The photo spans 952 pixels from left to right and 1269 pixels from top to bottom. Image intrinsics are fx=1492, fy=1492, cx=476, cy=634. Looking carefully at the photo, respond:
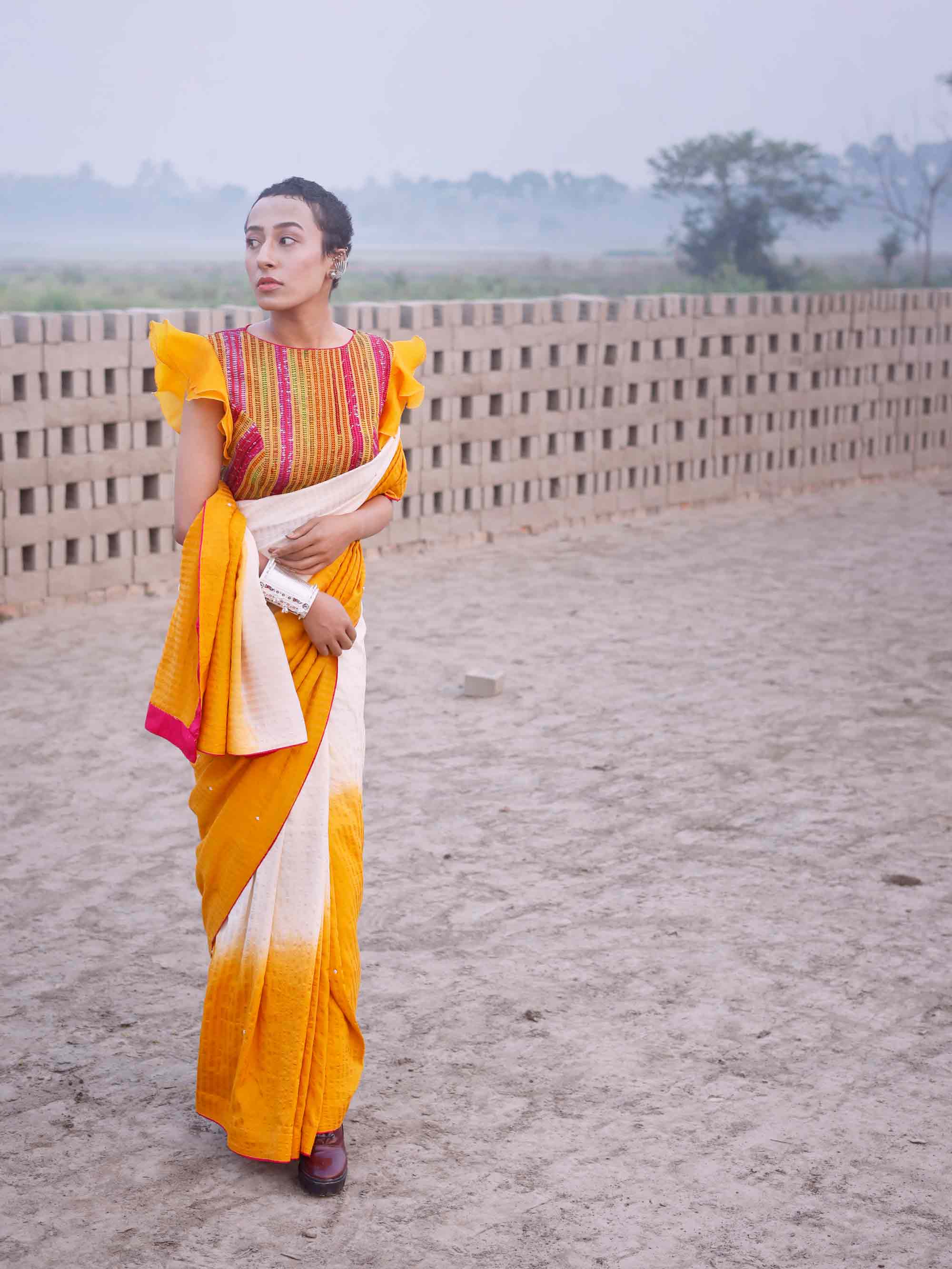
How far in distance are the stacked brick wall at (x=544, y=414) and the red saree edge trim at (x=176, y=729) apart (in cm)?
511

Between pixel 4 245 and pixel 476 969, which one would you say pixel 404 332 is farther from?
pixel 4 245

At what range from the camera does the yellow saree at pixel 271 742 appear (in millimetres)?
2594

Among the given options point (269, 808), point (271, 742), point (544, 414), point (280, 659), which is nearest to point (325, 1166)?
point (269, 808)

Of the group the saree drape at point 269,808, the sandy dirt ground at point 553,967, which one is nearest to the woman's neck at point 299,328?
the saree drape at point 269,808

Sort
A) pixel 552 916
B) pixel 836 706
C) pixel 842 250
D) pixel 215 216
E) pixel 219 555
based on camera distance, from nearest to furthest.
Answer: pixel 219 555 < pixel 552 916 < pixel 836 706 < pixel 215 216 < pixel 842 250

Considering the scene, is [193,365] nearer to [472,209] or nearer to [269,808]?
[269,808]

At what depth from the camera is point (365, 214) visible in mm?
72500

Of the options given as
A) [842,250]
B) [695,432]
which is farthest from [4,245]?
[695,432]

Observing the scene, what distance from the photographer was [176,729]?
2.64 meters

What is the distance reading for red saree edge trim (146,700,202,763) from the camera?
262cm

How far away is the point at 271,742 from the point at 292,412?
1.90ft

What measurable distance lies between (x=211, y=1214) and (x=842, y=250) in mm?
81594

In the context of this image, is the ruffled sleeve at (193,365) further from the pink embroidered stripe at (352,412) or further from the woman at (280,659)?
the pink embroidered stripe at (352,412)

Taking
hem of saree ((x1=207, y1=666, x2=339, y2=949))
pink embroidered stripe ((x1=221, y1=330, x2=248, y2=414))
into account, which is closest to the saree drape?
hem of saree ((x1=207, y1=666, x2=339, y2=949))
